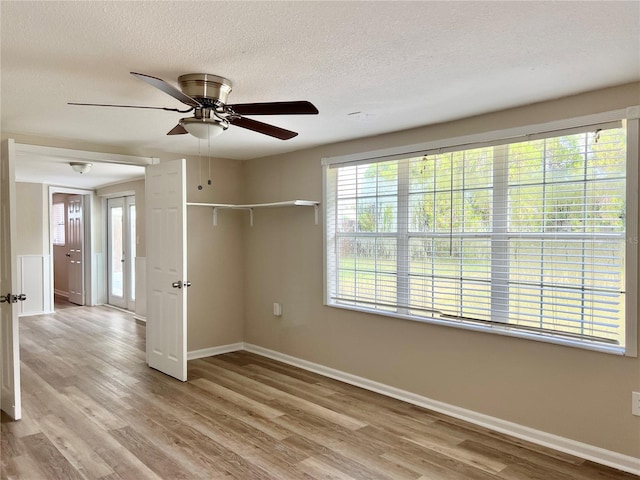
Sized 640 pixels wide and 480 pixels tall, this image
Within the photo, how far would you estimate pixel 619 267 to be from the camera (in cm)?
272

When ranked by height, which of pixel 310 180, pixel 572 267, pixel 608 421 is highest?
pixel 310 180

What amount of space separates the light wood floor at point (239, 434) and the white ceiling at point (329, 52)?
220 centimetres

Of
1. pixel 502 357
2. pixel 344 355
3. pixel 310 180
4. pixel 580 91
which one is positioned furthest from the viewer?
pixel 310 180

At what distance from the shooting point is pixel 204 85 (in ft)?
8.18

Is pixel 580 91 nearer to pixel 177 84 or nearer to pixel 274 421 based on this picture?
pixel 177 84

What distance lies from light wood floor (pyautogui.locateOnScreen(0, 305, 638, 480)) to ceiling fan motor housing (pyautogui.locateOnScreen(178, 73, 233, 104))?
2.12 m

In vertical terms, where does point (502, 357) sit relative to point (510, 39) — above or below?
below

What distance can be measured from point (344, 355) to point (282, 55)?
2912 millimetres

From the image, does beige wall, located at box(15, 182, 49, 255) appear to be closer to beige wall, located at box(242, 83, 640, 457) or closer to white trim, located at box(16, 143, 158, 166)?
white trim, located at box(16, 143, 158, 166)

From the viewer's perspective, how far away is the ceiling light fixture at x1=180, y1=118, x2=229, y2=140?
2.55 meters

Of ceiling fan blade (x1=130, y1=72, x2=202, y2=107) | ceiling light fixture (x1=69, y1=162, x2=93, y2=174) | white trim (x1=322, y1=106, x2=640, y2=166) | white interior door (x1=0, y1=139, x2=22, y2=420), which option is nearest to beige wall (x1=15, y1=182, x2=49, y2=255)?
ceiling light fixture (x1=69, y1=162, x2=93, y2=174)

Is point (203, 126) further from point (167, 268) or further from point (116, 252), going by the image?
point (116, 252)

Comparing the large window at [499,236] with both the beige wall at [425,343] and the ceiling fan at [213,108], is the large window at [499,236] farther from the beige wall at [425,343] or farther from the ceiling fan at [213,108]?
the ceiling fan at [213,108]

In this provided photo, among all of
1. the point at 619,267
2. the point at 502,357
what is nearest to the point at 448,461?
the point at 502,357
